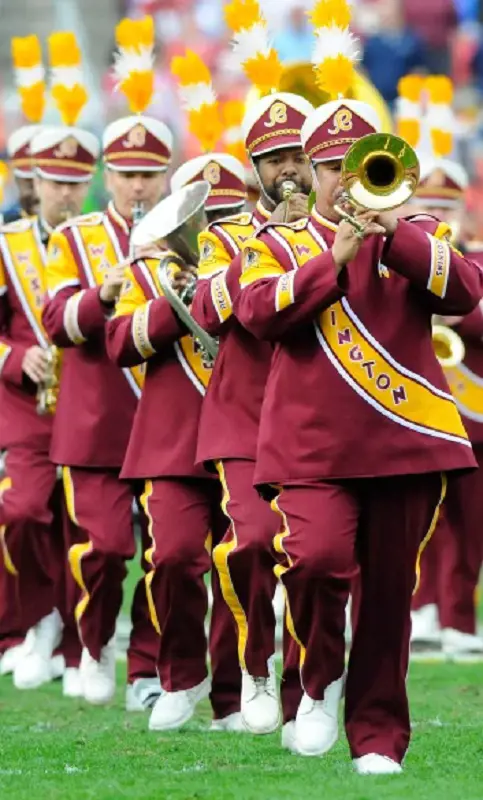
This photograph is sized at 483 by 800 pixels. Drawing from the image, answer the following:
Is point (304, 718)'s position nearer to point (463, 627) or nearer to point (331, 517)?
point (331, 517)

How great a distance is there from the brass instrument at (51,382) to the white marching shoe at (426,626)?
8.81ft

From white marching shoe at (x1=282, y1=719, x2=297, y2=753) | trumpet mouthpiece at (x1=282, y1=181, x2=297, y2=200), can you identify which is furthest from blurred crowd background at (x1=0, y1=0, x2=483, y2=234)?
white marching shoe at (x1=282, y1=719, x2=297, y2=753)

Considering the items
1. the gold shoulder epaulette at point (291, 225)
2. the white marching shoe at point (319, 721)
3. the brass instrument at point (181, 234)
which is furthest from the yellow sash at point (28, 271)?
the white marching shoe at point (319, 721)

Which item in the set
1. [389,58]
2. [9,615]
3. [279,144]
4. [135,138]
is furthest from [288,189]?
[389,58]

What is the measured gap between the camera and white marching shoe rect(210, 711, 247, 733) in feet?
30.8

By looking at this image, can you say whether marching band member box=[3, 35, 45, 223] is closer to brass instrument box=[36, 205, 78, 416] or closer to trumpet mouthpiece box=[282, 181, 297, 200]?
brass instrument box=[36, 205, 78, 416]

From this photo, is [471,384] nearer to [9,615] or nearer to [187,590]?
[9,615]

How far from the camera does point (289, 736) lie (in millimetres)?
8469

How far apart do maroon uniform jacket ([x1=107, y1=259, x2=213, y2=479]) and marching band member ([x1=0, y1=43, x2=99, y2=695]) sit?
168 cm

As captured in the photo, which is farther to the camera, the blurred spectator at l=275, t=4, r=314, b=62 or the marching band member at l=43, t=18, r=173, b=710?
→ the blurred spectator at l=275, t=4, r=314, b=62

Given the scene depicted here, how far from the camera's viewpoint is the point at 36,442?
11.5m

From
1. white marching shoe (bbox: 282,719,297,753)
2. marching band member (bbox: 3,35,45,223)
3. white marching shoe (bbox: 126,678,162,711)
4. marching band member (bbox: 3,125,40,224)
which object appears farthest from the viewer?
marching band member (bbox: 3,125,40,224)

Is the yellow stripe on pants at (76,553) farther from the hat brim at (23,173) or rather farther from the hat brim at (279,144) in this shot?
the hat brim at (23,173)

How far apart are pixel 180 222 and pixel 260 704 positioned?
190 centimetres
